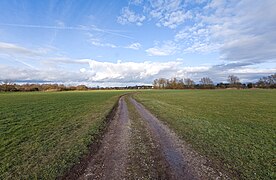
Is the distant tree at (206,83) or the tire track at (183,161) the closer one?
the tire track at (183,161)

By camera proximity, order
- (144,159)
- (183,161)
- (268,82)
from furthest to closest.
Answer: (268,82) < (144,159) < (183,161)

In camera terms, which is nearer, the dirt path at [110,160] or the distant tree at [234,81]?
the dirt path at [110,160]

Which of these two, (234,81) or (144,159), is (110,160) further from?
(234,81)

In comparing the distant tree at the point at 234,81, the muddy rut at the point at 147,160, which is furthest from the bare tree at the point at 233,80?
the muddy rut at the point at 147,160

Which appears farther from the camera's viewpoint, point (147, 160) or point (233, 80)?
point (233, 80)

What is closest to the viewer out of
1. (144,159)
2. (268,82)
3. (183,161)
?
(183,161)

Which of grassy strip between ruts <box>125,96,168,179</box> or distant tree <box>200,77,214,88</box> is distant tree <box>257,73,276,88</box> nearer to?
distant tree <box>200,77,214,88</box>

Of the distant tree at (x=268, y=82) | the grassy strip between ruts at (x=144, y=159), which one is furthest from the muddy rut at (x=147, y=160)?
the distant tree at (x=268, y=82)

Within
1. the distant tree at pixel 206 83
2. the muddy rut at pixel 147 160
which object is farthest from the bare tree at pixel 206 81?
the muddy rut at pixel 147 160

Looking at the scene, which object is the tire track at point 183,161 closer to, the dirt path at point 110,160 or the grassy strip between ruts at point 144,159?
the grassy strip between ruts at point 144,159

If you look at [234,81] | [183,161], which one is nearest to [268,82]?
[234,81]

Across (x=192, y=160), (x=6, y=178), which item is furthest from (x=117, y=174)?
(x=6, y=178)

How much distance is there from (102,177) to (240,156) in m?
6.06

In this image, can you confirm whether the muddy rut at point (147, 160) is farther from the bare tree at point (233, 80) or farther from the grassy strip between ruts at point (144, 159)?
the bare tree at point (233, 80)
